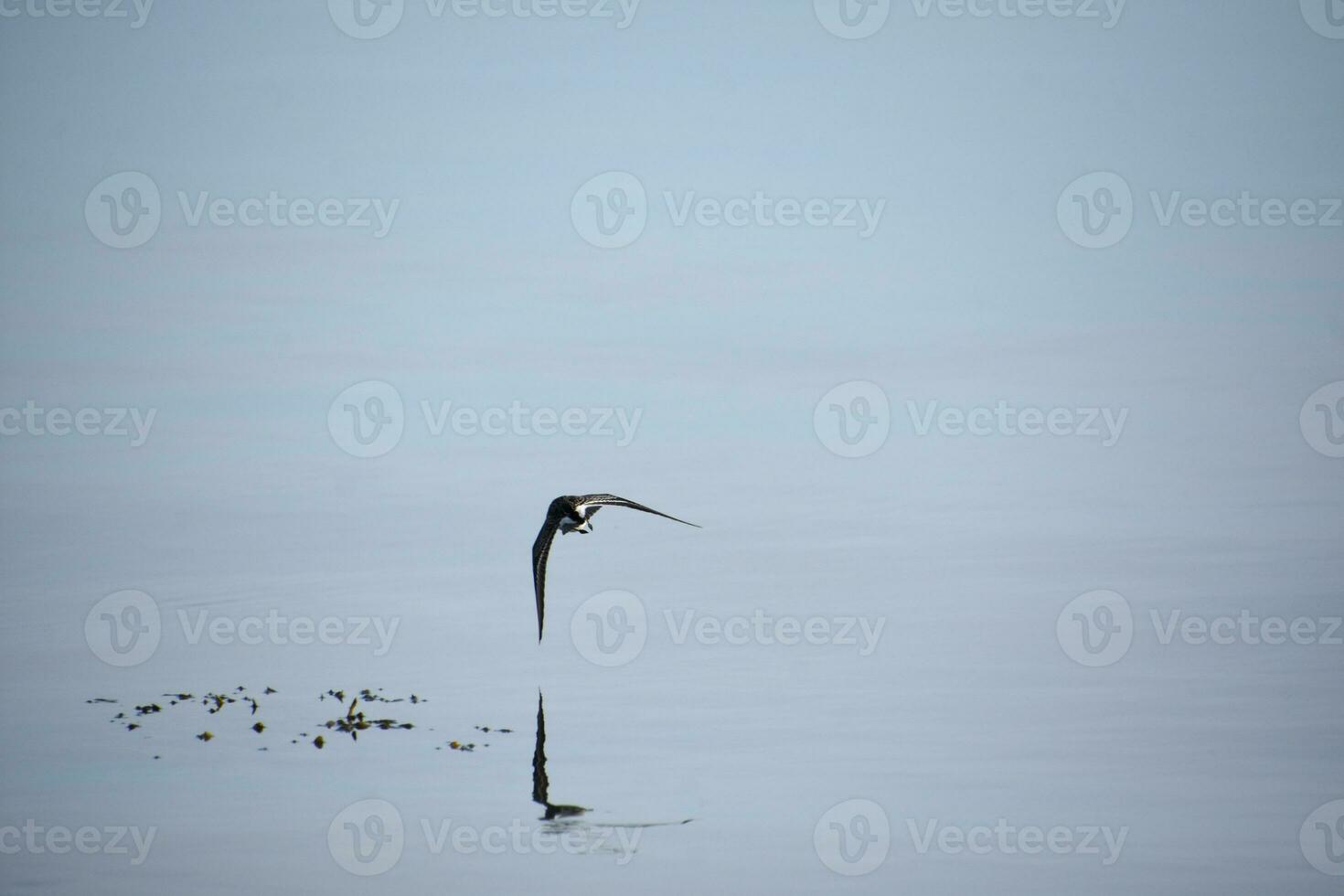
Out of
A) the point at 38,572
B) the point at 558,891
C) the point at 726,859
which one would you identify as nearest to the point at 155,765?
the point at 558,891

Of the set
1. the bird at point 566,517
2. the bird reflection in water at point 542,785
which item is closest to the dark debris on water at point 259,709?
the bird reflection in water at point 542,785

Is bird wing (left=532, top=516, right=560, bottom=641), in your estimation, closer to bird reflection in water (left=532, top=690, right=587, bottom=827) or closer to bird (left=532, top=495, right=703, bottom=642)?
bird (left=532, top=495, right=703, bottom=642)

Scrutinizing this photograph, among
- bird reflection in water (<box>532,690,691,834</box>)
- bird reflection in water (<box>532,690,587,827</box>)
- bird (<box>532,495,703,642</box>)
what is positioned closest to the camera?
bird reflection in water (<box>532,690,691,834</box>)

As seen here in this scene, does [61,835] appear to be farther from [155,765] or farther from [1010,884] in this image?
[1010,884]

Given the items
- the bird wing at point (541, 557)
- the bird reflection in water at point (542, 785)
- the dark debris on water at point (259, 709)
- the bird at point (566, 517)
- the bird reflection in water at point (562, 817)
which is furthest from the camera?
the bird at point (566, 517)

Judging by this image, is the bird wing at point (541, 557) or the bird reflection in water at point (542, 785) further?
the bird wing at point (541, 557)

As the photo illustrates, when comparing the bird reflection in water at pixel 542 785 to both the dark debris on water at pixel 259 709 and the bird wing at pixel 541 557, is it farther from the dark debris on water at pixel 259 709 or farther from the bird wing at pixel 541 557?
the bird wing at pixel 541 557

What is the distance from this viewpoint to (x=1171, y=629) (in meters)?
20.0

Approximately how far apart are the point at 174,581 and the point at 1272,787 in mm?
15567

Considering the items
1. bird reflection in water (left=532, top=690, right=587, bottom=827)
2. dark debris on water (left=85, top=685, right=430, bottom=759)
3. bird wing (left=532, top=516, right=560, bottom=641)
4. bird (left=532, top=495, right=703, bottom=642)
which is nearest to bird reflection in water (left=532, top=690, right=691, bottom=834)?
bird reflection in water (left=532, top=690, right=587, bottom=827)

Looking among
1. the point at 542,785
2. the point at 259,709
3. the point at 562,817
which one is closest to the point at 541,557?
the point at 259,709

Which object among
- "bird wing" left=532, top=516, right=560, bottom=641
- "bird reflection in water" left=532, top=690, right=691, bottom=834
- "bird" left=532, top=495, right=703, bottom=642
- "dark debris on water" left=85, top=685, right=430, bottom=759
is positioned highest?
"bird" left=532, top=495, right=703, bottom=642

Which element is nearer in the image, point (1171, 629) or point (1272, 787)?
point (1272, 787)

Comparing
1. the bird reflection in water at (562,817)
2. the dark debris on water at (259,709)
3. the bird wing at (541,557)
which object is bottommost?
the bird reflection in water at (562,817)
